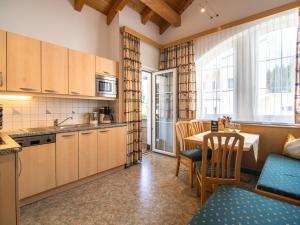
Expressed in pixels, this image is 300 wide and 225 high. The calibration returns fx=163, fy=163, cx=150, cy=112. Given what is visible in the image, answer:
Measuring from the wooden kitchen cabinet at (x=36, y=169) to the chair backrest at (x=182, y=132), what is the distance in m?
1.88

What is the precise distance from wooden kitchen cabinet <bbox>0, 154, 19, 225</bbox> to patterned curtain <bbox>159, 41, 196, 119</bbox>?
10.1ft

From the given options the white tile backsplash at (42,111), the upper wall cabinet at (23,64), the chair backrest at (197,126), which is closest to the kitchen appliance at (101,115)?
the white tile backsplash at (42,111)

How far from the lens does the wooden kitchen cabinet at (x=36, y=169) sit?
6.31 ft

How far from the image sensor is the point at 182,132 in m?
2.85

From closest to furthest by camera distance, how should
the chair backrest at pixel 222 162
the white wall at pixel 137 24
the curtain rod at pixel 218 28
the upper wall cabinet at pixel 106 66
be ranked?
the chair backrest at pixel 222 162
the curtain rod at pixel 218 28
the upper wall cabinet at pixel 106 66
the white wall at pixel 137 24

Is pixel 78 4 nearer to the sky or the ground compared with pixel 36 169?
nearer to the sky

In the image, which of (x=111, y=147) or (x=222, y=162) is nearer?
(x=222, y=162)

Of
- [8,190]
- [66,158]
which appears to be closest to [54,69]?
[66,158]

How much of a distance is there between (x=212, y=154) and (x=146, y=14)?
3327 mm

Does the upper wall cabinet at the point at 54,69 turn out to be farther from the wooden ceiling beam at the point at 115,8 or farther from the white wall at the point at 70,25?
the wooden ceiling beam at the point at 115,8

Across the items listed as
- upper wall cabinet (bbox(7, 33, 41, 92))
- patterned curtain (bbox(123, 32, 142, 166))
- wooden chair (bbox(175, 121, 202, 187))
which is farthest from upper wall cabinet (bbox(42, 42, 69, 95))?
wooden chair (bbox(175, 121, 202, 187))

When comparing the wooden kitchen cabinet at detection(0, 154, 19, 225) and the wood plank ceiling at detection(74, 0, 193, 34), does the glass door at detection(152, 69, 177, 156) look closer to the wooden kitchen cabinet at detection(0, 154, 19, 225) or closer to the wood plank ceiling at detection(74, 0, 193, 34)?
the wood plank ceiling at detection(74, 0, 193, 34)

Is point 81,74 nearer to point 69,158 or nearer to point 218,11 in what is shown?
point 69,158

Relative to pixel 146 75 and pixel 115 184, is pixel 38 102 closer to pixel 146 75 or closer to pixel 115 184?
pixel 115 184
